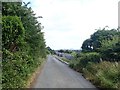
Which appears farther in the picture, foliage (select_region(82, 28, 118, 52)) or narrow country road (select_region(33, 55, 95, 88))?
Answer: foliage (select_region(82, 28, 118, 52))

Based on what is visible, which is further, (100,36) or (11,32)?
(100,36)

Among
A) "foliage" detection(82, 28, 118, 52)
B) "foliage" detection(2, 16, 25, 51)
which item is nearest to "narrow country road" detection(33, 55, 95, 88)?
"foliage" detection(2, 16, 25, 51)

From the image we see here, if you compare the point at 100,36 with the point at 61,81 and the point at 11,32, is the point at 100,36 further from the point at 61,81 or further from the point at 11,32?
the point at 11,32

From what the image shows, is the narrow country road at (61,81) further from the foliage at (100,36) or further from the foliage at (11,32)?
the foliage at (100,36)

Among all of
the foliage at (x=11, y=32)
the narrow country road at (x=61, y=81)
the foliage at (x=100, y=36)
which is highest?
the foliage at (x=100, y=36)

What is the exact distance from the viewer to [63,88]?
1742 cm

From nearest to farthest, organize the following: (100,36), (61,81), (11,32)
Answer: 1. (11,32)
2. (61,81)
3. (100,36)

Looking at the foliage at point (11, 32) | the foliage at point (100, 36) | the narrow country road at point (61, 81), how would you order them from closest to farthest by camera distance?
1. the foliage at point (11, 32)
2. the narrow country road at point (61, 81)
3. the foliage at point (100, 36)

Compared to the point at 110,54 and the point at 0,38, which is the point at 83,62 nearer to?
the point at 110,54

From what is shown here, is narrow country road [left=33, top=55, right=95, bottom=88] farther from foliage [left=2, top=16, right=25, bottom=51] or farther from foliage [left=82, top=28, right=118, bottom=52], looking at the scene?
foliage [left=82, top=28, right=118, bottom=52]

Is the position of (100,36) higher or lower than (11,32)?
higher

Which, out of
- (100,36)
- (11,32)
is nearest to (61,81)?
(11,32)

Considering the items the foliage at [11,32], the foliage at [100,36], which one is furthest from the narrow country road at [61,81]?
the foliage at [100,36]

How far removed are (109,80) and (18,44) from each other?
5.40m
